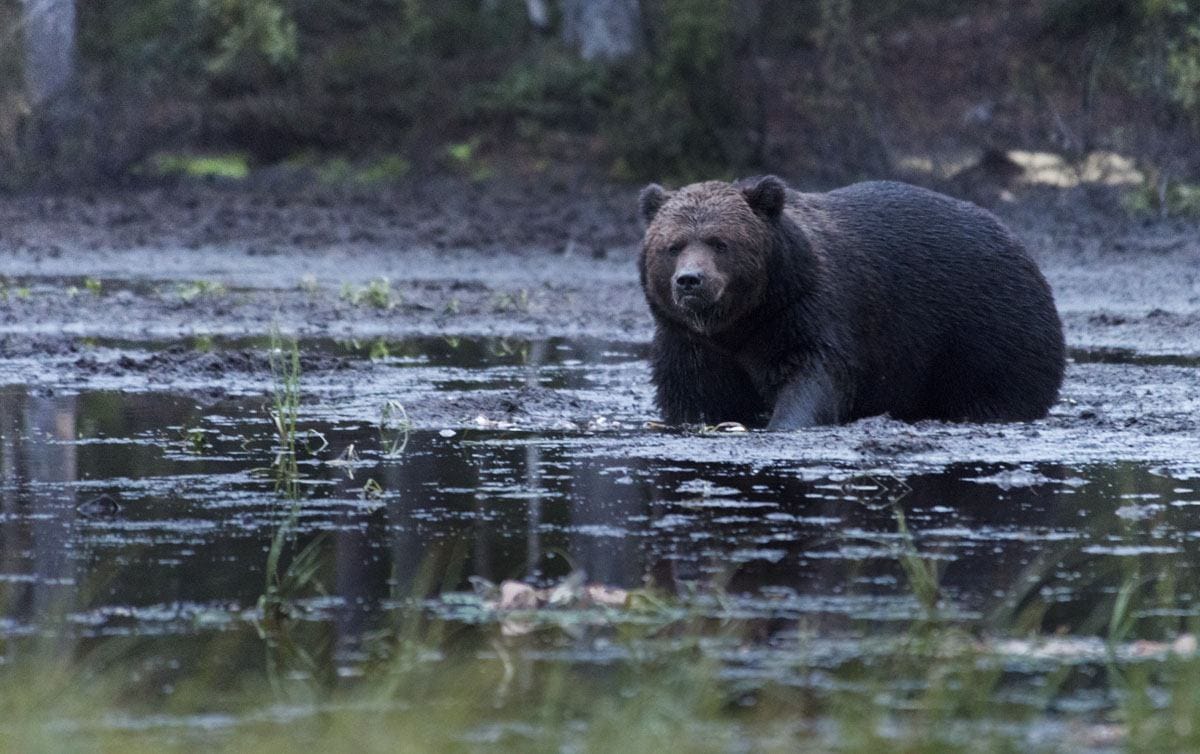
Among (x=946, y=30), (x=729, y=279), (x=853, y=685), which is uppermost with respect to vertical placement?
(x=946, y=30)

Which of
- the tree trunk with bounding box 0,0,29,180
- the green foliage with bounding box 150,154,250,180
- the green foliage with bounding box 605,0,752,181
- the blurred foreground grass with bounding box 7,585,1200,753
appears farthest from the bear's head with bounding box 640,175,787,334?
the green foliage with bounding box 150,154,250,180

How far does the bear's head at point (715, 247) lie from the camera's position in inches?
345

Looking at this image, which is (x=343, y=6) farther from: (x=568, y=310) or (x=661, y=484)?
(x=661, y=484)

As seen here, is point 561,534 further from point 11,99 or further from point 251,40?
point 251,40

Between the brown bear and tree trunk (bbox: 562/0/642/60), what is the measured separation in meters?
18.4

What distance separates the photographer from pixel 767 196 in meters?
8.98

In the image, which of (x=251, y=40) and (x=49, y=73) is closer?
(x=49, y=73)

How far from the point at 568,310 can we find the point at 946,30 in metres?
15.6

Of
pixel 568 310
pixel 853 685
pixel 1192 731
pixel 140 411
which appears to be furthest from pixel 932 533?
pixel 568 310

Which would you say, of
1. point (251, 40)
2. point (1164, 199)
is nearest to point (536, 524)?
point (1164, 199)

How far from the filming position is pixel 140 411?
365 inches

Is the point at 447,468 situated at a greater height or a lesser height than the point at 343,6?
lesser

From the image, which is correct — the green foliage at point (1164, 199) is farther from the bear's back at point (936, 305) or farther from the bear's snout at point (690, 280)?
the bear's snout at point (690, 280)

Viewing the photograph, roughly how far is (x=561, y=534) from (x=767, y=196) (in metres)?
3.19
